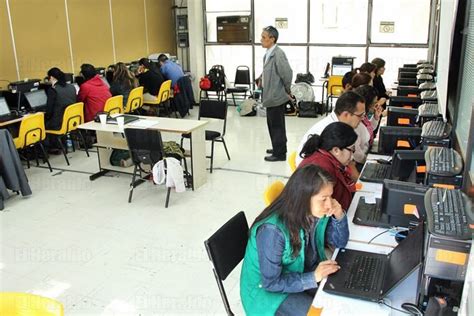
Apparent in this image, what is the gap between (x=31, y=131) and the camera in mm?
5375

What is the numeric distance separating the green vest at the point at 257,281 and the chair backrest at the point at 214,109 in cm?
383

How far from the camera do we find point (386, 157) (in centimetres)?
375

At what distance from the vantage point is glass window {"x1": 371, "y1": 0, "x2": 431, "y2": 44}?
325 inches

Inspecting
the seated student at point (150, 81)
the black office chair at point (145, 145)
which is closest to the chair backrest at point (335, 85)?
the seated student at point (150, 81)

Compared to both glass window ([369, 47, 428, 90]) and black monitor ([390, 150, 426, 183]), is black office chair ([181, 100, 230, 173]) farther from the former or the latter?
glass window ([369, 47, 428, 90])

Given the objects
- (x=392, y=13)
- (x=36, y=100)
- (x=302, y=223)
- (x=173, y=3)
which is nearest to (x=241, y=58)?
(x=173, y=3)

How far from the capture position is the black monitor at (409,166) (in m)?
2.81

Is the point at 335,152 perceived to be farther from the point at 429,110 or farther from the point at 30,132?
the point at 30,132

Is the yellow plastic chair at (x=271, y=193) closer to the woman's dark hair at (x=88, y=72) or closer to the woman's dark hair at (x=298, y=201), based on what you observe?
the woman's dark hair at (x=298, y=201)

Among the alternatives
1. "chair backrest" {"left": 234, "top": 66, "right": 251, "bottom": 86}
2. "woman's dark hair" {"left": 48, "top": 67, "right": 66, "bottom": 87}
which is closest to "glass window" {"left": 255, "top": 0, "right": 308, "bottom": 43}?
"chair backrest" {"left": 234, "top": 66, "right": 251, "bottom": 86}

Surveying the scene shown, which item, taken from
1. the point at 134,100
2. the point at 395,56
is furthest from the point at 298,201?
the point at 395,56

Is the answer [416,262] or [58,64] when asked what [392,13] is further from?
[416,262]

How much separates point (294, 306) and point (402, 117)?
103 inches

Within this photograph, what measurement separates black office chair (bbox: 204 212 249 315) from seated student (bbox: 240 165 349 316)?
11 cm
